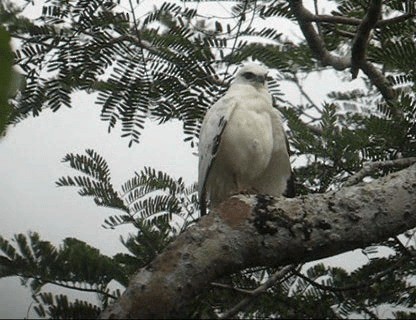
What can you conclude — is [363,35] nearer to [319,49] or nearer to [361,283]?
[319,49]

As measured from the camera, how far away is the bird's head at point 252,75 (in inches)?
189

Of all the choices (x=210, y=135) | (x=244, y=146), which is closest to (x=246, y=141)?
(x=244, y=146)

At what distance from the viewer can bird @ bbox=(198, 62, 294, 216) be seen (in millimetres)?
4418

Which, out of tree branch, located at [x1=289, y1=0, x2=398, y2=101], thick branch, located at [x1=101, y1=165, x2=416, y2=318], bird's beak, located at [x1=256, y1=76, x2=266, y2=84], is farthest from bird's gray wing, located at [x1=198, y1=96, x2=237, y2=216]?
thick branch, located at [x1=101, y1=165, x2=416, y2=318]

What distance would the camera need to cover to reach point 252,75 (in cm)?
481

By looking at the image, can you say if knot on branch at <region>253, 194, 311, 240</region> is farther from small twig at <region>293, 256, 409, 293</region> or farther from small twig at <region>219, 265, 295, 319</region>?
small twig at <region>293, 256, 409, 293</region>

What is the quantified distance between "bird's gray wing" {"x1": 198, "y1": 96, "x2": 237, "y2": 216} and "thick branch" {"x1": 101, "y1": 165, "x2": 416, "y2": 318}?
1590 millimetres

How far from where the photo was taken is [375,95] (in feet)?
21.1

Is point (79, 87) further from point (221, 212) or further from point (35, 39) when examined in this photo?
point (221, 212)

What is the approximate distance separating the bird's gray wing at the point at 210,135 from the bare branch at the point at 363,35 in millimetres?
888

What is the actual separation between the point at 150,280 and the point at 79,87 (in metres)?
2.14

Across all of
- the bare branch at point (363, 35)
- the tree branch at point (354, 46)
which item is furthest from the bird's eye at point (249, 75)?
the bare branch at point (363, 35)

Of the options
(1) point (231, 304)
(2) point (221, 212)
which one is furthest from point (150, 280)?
(1) point (231, 304)

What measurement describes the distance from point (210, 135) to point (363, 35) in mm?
1198
